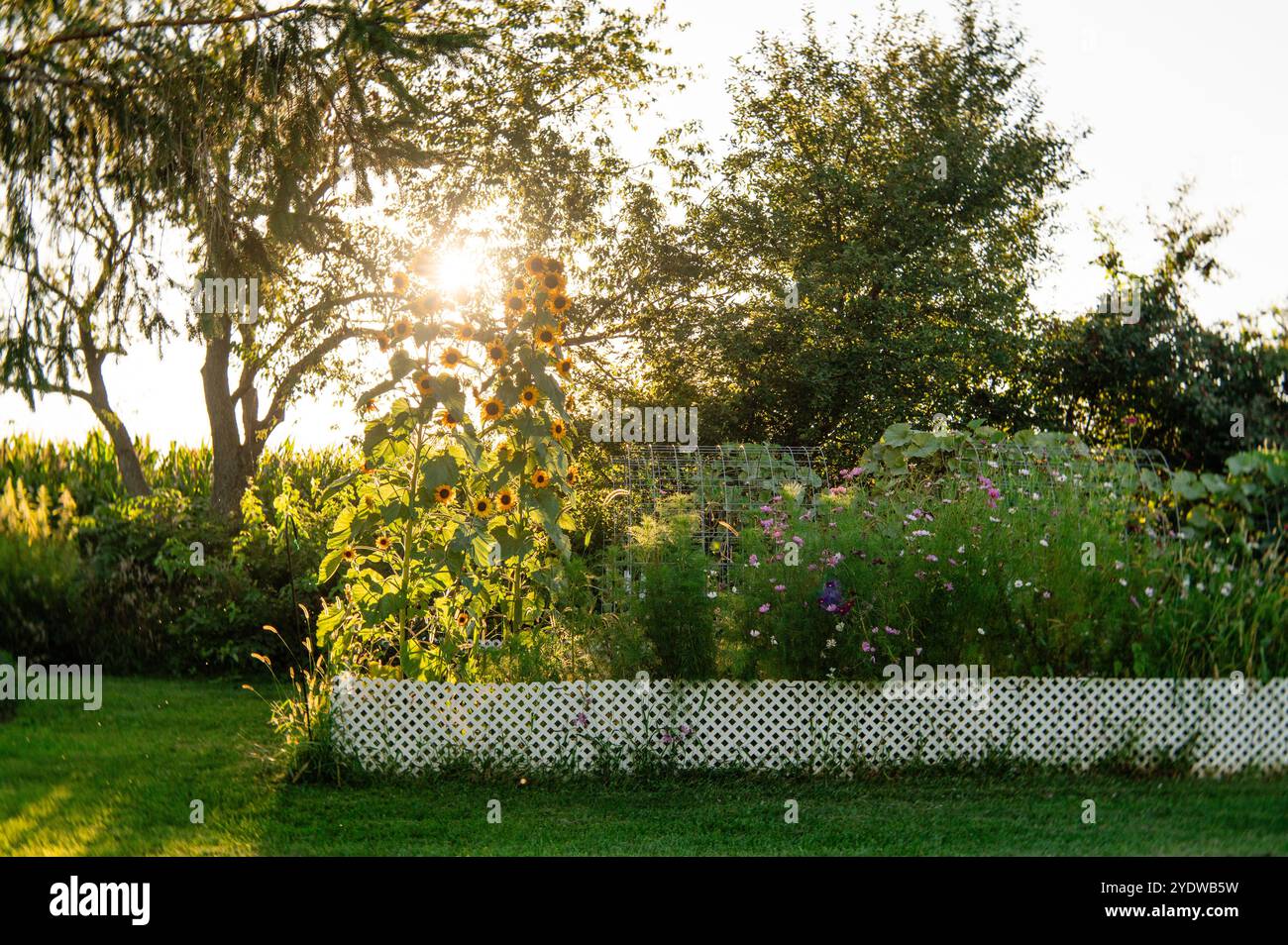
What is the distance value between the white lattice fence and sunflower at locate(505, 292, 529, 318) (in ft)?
6.80

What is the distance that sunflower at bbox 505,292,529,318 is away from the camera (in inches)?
245

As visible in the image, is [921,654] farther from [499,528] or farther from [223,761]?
[223,761]

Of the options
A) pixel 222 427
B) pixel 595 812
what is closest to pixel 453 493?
pixel 595 812

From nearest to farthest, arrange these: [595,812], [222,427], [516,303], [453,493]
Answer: [595,812] → [453,493] → [516,303] → [222,427]

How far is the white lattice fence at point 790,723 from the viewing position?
588 centimetres

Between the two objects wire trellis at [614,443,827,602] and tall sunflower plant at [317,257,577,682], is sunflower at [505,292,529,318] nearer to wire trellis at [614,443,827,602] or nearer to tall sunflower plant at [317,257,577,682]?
tall sunflower plant at [317,257,577,682]

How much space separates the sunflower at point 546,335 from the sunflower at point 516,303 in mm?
239

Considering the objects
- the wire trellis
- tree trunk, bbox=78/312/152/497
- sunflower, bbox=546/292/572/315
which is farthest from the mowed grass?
tree trunk, bbox=78/312/152/497

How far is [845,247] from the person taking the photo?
12188 millimetres

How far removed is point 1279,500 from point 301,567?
7.72m

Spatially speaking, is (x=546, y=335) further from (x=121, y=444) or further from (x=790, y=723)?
(x=121, y=444)

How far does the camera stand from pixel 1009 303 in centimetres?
1203

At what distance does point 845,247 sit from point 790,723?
7.45 meters

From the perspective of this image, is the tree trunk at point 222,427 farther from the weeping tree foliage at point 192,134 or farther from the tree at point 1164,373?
the tree at point 1164,373
